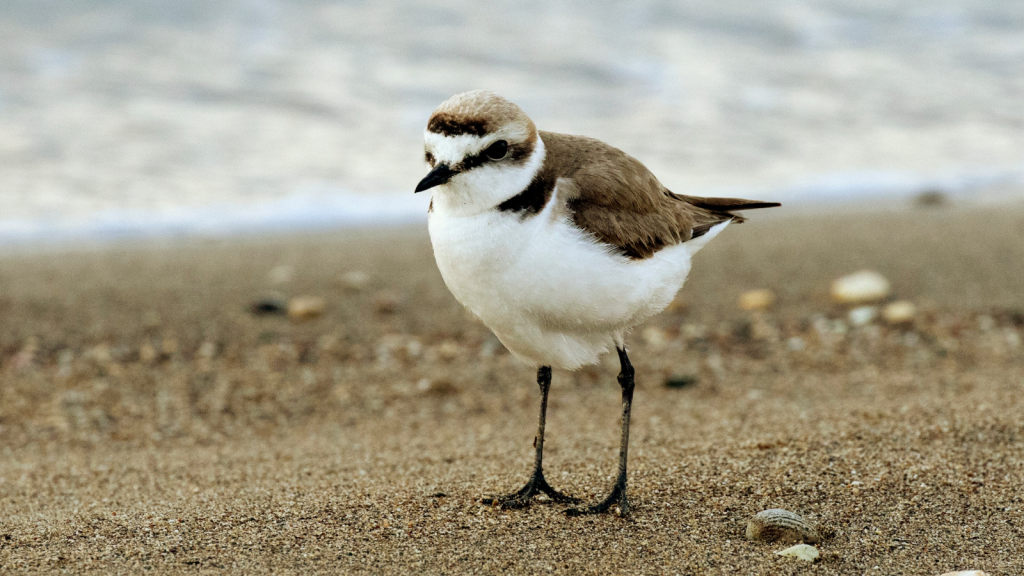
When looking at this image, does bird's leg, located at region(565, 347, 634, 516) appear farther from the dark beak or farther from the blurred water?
the blurred water

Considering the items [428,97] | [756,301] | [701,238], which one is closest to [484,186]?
[701,238]

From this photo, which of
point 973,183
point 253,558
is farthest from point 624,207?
point 973,183

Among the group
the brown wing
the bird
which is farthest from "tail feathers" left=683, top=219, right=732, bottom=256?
the bird

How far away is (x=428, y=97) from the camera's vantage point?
40.3 feet

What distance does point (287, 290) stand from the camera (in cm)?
673

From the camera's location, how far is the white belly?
2967mm

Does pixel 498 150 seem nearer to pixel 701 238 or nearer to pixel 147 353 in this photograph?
pixel 701 238

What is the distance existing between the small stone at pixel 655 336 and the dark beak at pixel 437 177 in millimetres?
3287

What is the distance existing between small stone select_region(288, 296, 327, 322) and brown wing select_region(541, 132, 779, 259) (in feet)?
10.8

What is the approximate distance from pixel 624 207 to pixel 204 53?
37.0 ft

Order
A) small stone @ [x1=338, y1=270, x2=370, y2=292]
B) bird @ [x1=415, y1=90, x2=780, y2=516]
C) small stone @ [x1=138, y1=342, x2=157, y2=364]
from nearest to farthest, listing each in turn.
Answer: bird @ [x1=415, y1=90, x2=780, y2=516]
small stone @ [x1=138, y1=342, x2=157, y2=364]
small stone @ [x1=338, y1=270, x2=370, y2=292]

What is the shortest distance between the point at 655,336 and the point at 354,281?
7.22 feet

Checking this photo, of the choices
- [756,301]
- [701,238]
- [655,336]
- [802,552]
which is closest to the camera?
[802,552]

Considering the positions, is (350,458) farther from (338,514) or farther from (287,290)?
(287,290)
